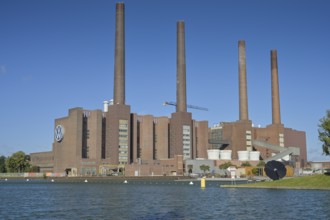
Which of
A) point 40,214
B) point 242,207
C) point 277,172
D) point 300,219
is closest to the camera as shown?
point 300,219

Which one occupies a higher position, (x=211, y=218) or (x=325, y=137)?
(x=325, y=137)

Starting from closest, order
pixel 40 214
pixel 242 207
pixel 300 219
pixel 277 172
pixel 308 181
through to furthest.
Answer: pixel 300 219
pixel 40 214
pixel 242 207
pixel 308 181
pixel 277 172

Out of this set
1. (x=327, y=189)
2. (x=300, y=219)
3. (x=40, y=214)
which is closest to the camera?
(x=300, y=219)

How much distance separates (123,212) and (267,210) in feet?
47.8

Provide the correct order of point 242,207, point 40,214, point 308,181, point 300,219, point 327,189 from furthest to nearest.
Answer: point 308,181, point 327,189, point 242,207, point 40,214, point 300,219

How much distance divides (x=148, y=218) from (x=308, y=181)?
168 feet

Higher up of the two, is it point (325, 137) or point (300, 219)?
point (325, 137)

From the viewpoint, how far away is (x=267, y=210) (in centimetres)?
4975

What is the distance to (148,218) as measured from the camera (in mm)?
43312

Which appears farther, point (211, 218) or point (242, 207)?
point (242, 207)

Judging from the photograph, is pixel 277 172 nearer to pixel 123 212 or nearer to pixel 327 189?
pixel 327 189

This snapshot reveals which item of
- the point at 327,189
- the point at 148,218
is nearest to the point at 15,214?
the point at 148,218

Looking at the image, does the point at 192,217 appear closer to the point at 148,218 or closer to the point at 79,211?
the point at 148,218

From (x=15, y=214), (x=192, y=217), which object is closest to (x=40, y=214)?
(x=15, y=214)
